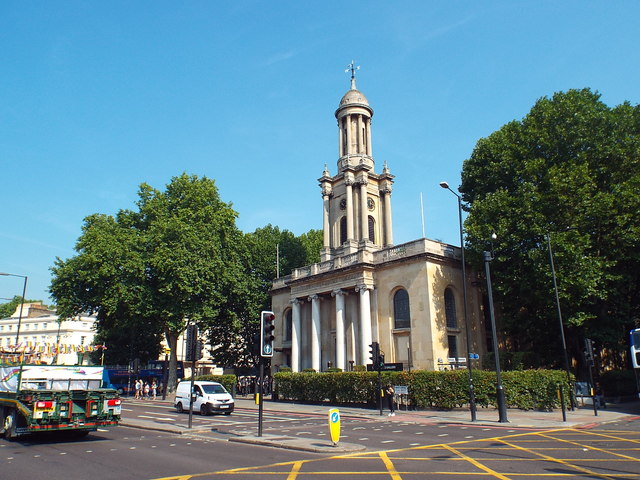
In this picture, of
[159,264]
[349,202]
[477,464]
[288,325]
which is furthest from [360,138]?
[477,464]

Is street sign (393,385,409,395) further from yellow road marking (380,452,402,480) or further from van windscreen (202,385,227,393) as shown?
yellow road marking (380,452,402,480)

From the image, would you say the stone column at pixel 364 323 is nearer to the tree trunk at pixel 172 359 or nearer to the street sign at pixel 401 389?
the street sign at pixel 401 389

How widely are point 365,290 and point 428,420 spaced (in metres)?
16.8

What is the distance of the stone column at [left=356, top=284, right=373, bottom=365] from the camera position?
123 feet

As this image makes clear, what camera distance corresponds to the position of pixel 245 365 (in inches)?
2044

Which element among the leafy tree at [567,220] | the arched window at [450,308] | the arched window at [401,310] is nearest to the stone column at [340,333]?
the arched window at [401,310]

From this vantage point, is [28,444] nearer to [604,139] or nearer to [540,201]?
[540,201]

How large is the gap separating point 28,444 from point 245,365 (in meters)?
38.2

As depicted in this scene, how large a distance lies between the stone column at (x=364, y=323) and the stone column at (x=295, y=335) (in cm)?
714

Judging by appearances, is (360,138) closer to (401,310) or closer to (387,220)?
(387,220)

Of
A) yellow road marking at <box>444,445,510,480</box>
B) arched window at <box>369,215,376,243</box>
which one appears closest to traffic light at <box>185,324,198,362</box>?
yellow road marking at <box>444,445,510,480</box>

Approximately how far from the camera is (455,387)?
26234mm

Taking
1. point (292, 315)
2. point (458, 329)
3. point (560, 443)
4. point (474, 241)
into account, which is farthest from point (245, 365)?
point (560, 443)

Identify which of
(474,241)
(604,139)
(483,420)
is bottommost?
(483,420)
